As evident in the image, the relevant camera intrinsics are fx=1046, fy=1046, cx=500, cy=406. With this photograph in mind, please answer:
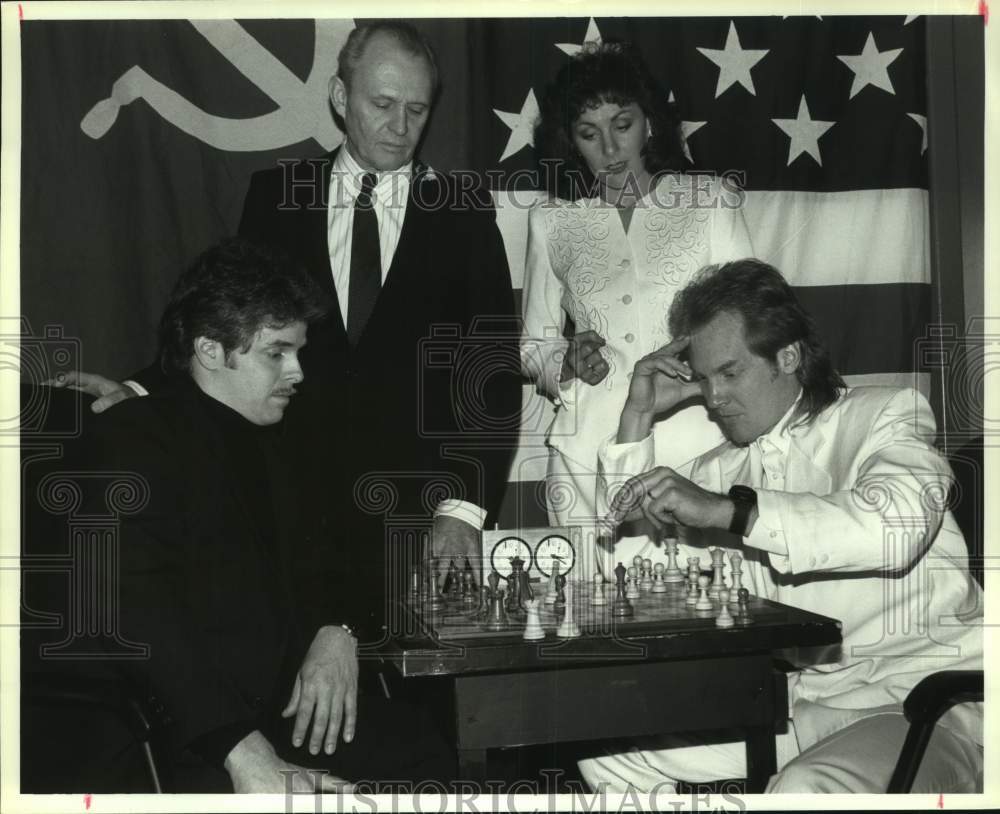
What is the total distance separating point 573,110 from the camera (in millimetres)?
2492

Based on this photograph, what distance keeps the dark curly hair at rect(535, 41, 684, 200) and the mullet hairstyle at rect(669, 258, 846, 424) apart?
0.99 feet

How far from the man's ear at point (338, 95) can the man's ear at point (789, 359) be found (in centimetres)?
118

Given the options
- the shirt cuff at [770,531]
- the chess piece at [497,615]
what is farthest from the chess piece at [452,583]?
the shirt cuff at [770,531]

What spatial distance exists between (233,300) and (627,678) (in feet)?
3.96

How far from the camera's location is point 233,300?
94.0 inches

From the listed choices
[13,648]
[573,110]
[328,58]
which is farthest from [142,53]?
[13,648]

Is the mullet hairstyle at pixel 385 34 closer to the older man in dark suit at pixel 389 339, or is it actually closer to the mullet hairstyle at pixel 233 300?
the older man in dark suit at pixel 389 339

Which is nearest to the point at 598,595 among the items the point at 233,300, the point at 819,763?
the point at 819,763

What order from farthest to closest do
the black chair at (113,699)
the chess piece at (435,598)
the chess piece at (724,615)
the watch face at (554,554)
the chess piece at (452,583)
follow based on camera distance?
the watch face at (554,554), the chess piece at (452,583), the chess piece at (435,598), the chess piece at (724,615), the black chair at (113,699)

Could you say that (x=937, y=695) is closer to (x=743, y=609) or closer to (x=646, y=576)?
(x=743, y=609)

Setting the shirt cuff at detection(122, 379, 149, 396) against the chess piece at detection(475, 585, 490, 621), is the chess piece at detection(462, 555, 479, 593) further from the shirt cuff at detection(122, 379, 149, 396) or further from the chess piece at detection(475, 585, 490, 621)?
the shirt cuff at detection(122, 379, 149, 396)

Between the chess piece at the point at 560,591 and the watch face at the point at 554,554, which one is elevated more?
the watch face at the point at 554,554

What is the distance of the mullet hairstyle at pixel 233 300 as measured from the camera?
234 cm

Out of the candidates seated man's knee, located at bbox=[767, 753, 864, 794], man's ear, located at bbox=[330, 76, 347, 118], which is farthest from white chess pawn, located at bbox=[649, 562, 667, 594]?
man's ear, located at bbox=[330, 76, 347, 118]
